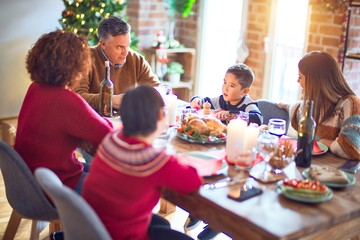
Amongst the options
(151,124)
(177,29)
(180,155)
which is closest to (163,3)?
(177,29)

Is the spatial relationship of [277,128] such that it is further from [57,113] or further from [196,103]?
[57,113]

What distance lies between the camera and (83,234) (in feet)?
5.44

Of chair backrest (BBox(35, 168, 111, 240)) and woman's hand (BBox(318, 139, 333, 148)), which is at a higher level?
woman's hand (BBox(318, 139, 333, 148))

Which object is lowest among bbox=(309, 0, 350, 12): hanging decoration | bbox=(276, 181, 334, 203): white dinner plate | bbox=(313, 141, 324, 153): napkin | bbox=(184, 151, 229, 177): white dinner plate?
bbox=(276, 181, 334, 203): white dinner plate

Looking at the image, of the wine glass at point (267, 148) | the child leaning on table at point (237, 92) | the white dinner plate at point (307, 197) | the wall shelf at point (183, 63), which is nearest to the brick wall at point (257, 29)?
the wall shelf at point (183, 63)

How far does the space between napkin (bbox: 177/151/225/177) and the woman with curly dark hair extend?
1.13ft

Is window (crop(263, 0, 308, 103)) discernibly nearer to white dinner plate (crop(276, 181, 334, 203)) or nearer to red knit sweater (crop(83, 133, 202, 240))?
white dinner plate (crop(276, 181, 334, 203))

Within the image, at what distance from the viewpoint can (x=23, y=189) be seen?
2178mm

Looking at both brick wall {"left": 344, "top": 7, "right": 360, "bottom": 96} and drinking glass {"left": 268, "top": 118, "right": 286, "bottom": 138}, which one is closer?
drinking glass {"left": 268, "top": 118, "right": 286, "bottom": 138}

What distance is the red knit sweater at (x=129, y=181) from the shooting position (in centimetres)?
166

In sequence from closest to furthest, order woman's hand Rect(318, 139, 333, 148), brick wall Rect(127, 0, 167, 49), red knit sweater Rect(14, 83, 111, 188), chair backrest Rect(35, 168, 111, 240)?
chair backrest Rect(35, 168, 111, 240) → red knit sweater Rect(14, 83, 111, 188) → woman's hand Rect(318, 139, 333, 148) → brick wall Rect(127, 0, 167, 49)

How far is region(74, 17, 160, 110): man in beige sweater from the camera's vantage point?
301cm

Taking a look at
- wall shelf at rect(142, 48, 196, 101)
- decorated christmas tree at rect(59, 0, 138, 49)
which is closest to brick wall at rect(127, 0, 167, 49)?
wall shelf at rect(142, 48, 196, 101)

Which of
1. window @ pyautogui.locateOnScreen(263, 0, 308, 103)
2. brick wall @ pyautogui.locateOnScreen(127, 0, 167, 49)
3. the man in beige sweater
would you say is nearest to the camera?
the man in beige sweater
